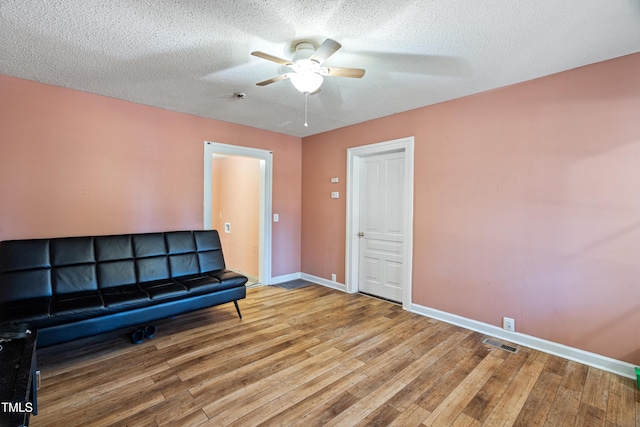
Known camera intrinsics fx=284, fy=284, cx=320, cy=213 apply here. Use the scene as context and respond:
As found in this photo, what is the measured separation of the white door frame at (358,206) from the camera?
11.7 ft

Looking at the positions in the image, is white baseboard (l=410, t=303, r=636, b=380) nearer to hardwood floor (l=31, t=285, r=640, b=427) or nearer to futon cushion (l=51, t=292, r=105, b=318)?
hardwood floor (l=31, t=285, r=640, b=427)

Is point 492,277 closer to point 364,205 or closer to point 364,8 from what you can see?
point 364,205

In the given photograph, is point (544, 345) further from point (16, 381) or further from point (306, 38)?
point (16, 381)

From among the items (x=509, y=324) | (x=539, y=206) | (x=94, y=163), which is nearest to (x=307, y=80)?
(x=539, y=206)

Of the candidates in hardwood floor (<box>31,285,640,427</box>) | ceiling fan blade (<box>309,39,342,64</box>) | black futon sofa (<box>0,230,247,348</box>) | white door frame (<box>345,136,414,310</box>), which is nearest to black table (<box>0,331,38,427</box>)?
hardwood floor (<box>31,285,640,427</box>)

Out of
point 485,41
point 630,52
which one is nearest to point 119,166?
point 485,41

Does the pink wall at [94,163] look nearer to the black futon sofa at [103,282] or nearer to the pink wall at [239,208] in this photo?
the black futon sofa at [103,282]

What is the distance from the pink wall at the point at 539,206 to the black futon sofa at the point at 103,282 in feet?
8.26

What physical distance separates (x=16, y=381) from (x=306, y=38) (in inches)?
97.2

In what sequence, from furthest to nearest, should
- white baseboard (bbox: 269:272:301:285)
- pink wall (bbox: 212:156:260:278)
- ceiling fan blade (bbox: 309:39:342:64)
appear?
pink wall (bbox: 212:156:260:278) → white baseboard (bbox: 269:272:301:285) → ceiling fan blade (bbox: 309:39:342:64)

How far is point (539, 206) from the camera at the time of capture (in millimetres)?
2631

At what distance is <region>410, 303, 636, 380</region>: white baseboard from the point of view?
2.27m

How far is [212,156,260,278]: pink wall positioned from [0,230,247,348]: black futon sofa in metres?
1.56

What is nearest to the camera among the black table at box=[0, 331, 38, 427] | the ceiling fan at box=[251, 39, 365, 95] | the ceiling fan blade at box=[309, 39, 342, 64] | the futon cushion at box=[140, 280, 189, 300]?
the black table at box=[0, 331, 38, 427]
